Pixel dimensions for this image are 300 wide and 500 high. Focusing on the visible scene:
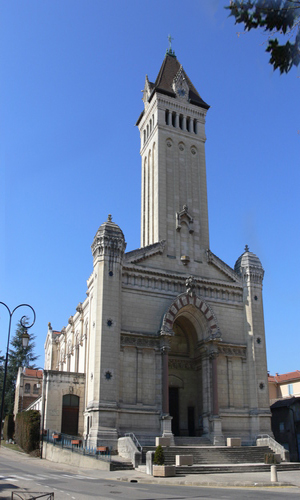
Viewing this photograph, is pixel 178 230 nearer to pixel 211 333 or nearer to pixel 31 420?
pixel 211 333

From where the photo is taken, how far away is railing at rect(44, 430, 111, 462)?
30139mm

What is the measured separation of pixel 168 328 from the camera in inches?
1467

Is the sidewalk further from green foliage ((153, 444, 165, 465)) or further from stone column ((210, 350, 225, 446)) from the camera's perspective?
stone column ((210, 350, 225, 446))

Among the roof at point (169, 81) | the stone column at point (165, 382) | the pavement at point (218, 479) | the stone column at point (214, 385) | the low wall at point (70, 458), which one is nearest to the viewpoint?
the pavement at point (218, 479)

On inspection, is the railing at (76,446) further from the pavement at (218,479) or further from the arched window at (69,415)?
the pavement at (218,479)

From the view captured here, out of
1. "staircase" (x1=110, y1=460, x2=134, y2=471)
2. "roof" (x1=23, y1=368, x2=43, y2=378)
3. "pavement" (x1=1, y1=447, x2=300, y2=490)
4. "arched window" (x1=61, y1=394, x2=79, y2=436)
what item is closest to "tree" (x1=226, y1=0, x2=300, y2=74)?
"pavement" (x1=1, y1=447, x2=300, y2=490)

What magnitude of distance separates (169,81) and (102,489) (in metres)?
39.0

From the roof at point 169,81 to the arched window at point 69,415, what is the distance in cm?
2847

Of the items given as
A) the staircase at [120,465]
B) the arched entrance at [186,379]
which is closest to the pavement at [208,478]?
the staircase at [120,465]

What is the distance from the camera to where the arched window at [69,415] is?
123 feet

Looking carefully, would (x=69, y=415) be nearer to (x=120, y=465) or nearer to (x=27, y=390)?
(x=120, y=465)

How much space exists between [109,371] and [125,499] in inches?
701

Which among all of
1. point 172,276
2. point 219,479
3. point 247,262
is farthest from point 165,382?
point 247,262

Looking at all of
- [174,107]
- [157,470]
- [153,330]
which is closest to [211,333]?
[153,330]
